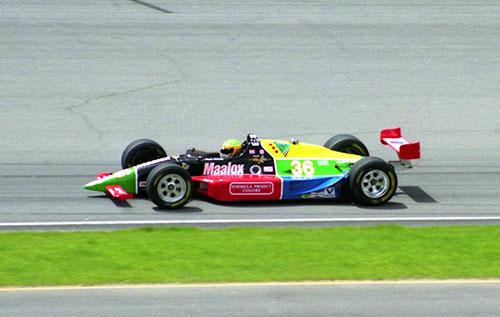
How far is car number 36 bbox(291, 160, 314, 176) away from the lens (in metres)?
14.7

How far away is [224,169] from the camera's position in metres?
14.7

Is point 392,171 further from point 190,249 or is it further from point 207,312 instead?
point 207,312

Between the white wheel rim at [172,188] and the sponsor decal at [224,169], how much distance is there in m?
0.62

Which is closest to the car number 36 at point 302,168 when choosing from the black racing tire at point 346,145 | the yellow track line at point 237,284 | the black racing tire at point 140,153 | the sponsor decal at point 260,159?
the sponsor decal at point 260,159

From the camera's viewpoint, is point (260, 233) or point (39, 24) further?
point (39, 24)

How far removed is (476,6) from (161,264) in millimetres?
22598

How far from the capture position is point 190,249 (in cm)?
1188

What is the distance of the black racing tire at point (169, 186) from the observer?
14.1 m

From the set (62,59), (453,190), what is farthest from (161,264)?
(62,59)

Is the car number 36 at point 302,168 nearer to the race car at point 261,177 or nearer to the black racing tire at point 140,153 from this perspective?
the race car at point 261,177

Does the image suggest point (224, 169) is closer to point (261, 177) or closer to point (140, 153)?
point (261, 177)

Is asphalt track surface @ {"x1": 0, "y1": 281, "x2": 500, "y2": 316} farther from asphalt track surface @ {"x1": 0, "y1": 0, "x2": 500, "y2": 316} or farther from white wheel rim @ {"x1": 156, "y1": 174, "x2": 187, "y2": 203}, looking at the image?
white wheel rim @ {"x1": 156, "y1": 174, "x2": 187, "y2": 203}

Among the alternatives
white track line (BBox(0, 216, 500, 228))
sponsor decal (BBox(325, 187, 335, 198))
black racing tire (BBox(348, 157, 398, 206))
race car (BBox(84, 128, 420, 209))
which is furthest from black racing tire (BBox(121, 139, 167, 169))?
black racing tire (BBox(348, 157, 398, 206))

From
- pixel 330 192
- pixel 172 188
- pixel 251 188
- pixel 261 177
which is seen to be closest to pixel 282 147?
pixel 261 177
